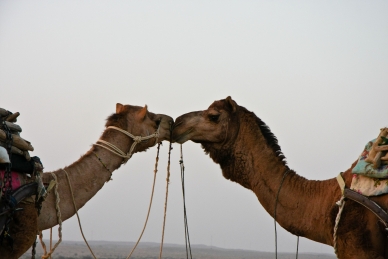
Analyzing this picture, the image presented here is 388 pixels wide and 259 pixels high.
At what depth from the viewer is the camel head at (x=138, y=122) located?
810cm

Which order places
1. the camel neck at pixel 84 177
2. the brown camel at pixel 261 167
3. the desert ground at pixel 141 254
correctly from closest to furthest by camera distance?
the camel neck at pixel 84 177
the brown camel at pixel 261 167
the desert ground at pixel 141 254

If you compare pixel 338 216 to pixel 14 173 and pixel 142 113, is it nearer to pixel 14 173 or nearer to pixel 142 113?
pixel 142 113

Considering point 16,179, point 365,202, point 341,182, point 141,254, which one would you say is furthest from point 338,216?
point 141,254

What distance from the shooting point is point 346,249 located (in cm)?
739

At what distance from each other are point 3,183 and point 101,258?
133 ft

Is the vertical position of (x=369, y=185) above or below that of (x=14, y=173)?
above

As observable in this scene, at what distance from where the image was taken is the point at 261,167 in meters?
8.31

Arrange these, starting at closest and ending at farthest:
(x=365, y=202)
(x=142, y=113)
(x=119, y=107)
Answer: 1. (x=365, y=202)
2. (x=142, y=113)
3. (x=119, y=107)

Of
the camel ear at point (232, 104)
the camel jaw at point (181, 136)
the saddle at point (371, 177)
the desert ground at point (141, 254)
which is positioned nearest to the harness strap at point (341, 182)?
the saddle at point (371, 177)

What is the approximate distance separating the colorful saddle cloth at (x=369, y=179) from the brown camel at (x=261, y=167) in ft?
0.59

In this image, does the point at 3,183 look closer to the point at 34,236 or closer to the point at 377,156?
the point at 34,236

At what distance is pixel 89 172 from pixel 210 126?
160 centimetres

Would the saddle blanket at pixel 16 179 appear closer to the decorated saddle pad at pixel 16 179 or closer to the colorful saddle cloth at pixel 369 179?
the decorated saddle pad at pixel 16 179

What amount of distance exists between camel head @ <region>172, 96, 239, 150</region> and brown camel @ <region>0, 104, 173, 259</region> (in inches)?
6.3
